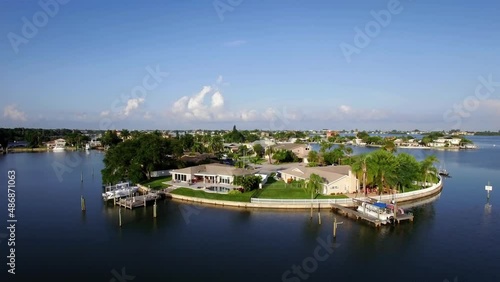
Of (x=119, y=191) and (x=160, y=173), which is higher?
(x=160, y=173)

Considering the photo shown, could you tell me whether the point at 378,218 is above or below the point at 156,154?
below

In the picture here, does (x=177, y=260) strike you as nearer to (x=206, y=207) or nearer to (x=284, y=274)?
(x=284, y=274)

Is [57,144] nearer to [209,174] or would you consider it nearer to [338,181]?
[209,174]

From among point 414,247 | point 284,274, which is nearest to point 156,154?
point 284,274

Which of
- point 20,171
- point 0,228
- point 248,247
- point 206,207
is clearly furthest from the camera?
point 20,171

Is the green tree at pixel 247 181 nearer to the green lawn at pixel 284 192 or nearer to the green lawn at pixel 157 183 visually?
the green lawn at pixel 284 192

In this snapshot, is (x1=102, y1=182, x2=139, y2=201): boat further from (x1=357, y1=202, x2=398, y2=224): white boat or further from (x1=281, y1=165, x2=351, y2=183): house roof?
(x1=357, y1=202, x2=398, y2=224): white boat

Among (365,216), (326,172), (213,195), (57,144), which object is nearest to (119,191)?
(213,195)
